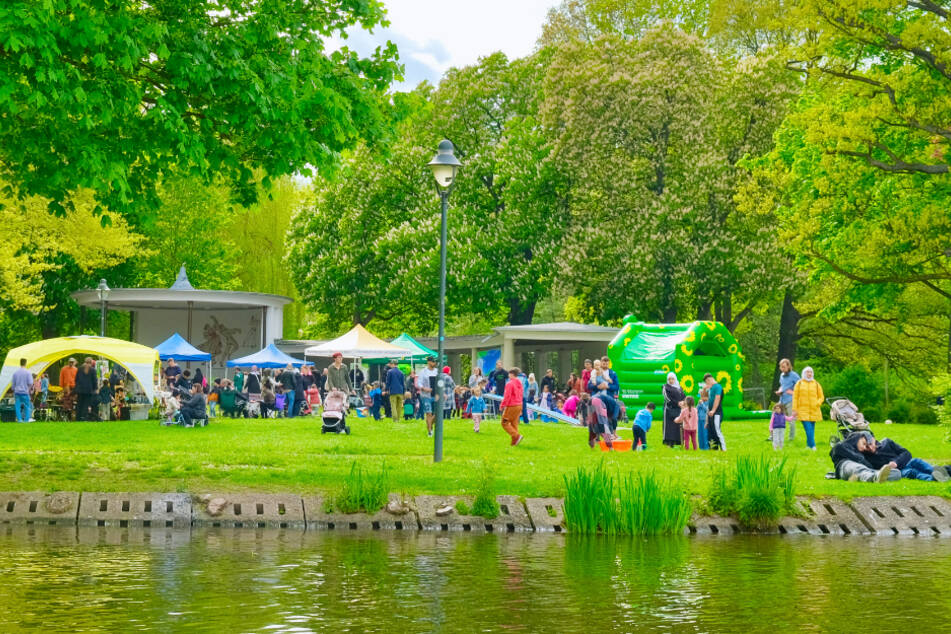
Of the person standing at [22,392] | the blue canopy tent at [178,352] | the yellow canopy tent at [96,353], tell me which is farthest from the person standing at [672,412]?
the blue canopy tent at [178,352]

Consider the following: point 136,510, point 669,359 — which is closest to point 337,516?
point 136,510

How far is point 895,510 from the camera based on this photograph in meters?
15.4

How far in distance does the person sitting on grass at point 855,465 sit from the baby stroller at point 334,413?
34.8 feet

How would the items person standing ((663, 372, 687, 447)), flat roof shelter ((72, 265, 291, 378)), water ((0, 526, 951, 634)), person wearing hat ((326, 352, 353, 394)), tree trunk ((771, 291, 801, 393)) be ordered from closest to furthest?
water ((0, 526, 951, 634)) < person standing ((663, 372, 687, 447)) < person wearing hat ((326, 352, 353, 394)) < tree trunk ((771, 291, 801, 393)) < flat roof shelter ((72, 265, 291, 378))

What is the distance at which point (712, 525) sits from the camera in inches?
566

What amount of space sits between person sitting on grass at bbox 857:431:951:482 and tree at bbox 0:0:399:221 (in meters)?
8.35

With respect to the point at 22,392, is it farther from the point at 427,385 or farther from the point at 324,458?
the point at 324,458

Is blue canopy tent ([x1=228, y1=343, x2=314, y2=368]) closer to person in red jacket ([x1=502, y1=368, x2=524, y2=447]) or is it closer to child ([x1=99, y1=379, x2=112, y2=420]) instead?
child ([x1=99, y1=379, x2=112, y2=420])

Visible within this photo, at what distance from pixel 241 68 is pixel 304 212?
3824cm

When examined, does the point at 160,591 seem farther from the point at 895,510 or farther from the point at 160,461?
the point at 895,510

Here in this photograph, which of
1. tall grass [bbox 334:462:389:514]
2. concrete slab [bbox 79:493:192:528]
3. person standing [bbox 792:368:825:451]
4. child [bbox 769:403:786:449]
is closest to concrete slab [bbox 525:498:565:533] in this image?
tall grass [bbox 334:462:389:514]

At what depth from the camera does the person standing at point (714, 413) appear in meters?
23.1

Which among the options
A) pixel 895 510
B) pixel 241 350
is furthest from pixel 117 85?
pixel 241 350

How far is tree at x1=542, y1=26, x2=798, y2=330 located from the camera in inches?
1528
